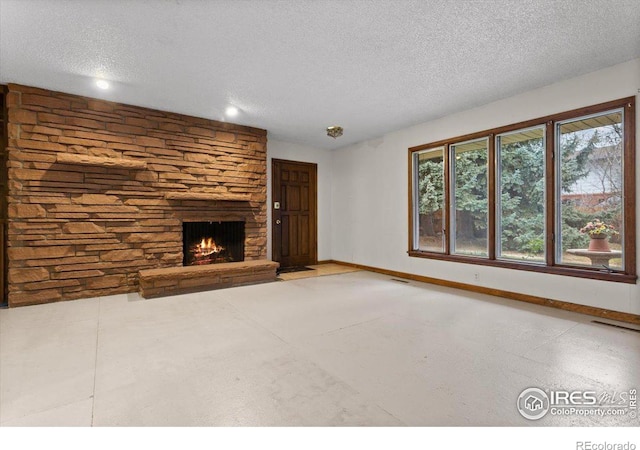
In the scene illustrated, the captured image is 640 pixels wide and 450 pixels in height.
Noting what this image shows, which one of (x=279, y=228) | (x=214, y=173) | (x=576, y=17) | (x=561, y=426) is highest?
(x=576, y=17)

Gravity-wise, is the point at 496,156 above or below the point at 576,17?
below

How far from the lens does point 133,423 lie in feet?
5.29

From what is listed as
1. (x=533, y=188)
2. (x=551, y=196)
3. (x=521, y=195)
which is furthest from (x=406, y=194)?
(x=551, y=196)

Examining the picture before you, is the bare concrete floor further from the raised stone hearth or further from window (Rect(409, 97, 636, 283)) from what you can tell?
window (Rect(409, 97, 636, 283))

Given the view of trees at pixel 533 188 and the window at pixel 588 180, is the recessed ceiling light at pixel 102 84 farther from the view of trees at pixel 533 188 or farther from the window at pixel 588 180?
the window at pixel 588 180

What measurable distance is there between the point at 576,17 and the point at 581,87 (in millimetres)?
1361

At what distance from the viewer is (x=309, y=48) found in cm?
297

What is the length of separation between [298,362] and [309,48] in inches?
111

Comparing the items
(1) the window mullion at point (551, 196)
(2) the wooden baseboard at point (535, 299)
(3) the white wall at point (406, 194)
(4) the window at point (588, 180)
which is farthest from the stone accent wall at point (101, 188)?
(4) the window at point (588, 180)

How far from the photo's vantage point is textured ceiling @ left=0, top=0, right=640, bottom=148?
243 centimetres

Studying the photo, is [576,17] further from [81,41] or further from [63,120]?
[63,120]

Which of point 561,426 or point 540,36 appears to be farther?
point 540,36
